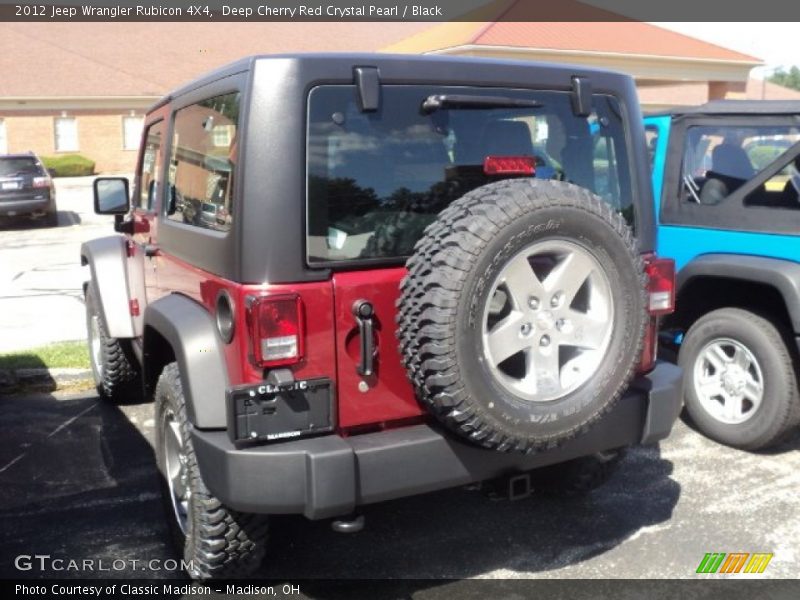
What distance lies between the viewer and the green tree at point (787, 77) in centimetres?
9762

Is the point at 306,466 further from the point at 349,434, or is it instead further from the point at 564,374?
the point at 564,374

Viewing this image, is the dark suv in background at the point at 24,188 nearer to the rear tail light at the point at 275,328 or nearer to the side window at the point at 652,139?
the side window at the point at 652,139

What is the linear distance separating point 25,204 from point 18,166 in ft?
3.03

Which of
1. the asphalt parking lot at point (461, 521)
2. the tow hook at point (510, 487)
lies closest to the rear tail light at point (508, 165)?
the tow hook at point (510, 487)

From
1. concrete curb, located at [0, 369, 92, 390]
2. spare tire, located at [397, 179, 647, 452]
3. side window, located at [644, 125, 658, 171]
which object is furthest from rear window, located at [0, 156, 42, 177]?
spare tire, located at [397, 179, 647, 452]

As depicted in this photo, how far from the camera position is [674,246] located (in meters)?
5.10

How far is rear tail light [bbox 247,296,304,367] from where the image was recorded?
2.67 meters

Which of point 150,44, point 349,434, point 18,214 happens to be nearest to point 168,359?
point 349,434

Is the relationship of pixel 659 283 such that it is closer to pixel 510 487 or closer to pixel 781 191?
pixel 510 487

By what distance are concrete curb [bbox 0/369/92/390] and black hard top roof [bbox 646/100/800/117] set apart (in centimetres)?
470

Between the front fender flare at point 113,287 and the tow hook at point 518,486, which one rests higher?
the front fender flare at point 113,287

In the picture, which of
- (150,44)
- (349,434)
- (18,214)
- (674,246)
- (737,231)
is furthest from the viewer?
(150,44)

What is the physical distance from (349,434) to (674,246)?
3037 mm

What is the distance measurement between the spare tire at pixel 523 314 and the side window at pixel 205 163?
77cm
